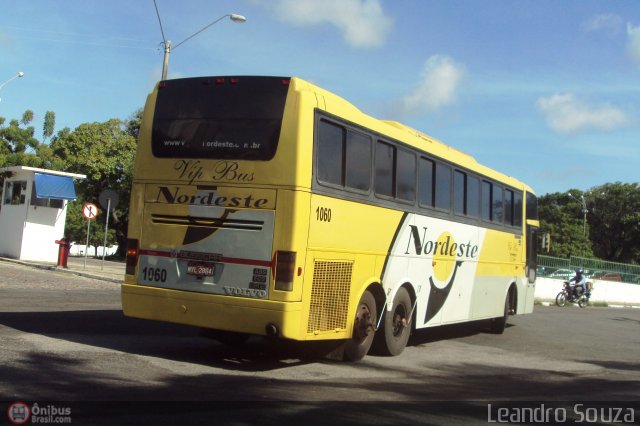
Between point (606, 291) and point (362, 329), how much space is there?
106 ft

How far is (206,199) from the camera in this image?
8242mm

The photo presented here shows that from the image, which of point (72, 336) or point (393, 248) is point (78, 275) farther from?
point (393, 248)

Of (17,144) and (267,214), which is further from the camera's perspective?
(17,144)

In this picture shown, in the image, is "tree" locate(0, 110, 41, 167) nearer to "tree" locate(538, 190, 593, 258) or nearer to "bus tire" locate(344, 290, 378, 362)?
"bus tire" locate(344, 290, 378, 362)

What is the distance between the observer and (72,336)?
31.2 ft

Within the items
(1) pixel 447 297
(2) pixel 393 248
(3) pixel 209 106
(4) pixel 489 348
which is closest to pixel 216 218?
(3) pixel 209 106

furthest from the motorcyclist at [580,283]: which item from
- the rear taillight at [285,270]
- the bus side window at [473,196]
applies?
the rear taillight at [285,270]

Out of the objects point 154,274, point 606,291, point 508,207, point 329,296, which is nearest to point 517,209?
point 508,207

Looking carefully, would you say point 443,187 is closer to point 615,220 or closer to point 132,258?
point 132,258

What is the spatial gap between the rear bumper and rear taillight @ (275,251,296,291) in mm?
210

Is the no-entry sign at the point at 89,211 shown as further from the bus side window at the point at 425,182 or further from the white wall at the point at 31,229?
the bus side window at the point at 425,182

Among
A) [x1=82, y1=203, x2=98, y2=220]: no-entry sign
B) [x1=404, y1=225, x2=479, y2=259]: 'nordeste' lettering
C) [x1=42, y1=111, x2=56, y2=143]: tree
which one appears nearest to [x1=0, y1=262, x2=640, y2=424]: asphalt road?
[x1=404, y1=225, x2=479, y2=259]: 'nordeste' lettering

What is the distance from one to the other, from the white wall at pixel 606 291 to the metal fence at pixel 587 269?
0.99ft

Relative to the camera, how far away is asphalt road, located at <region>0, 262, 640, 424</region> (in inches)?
250
